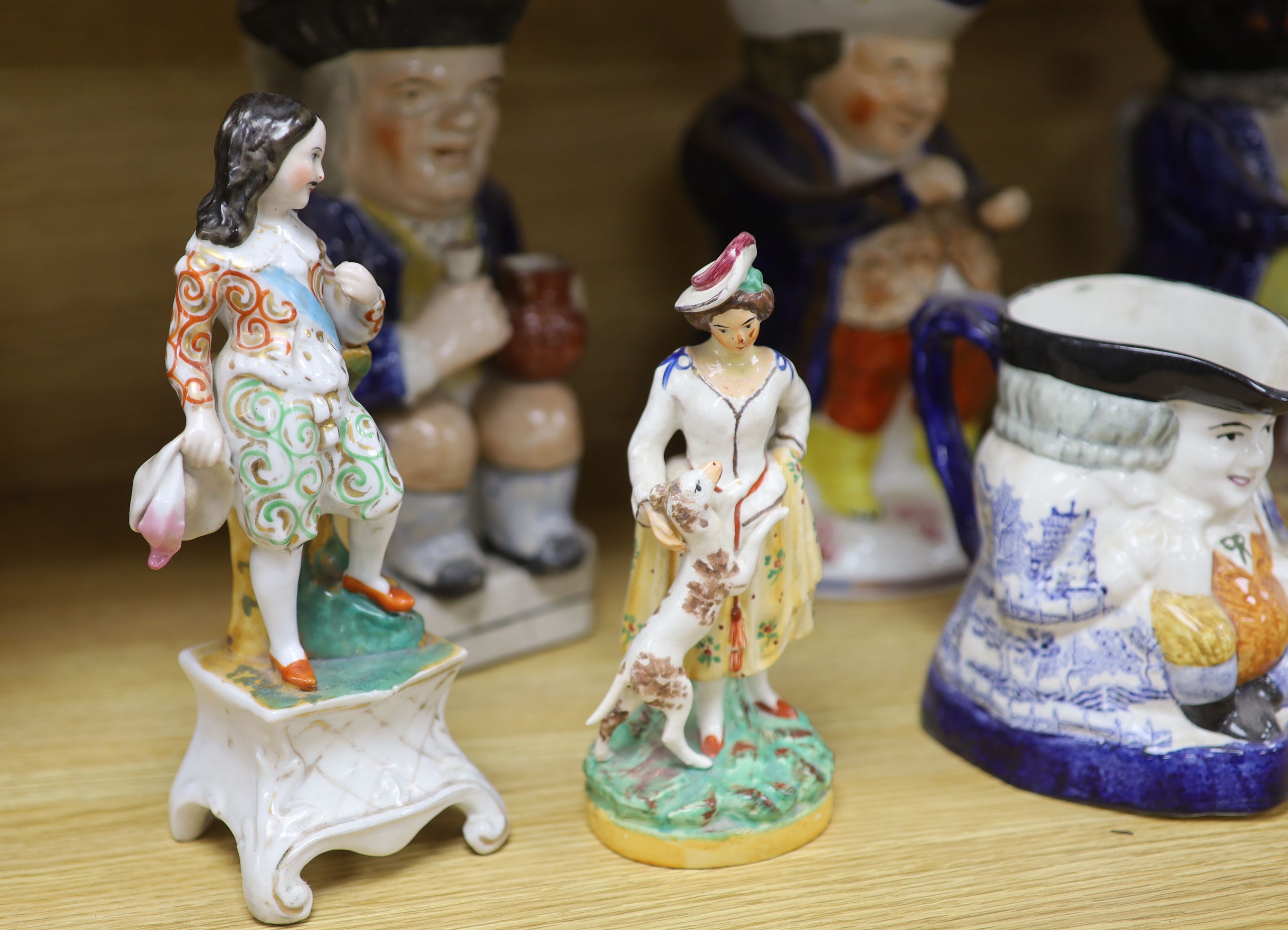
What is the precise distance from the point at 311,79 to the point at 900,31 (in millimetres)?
576

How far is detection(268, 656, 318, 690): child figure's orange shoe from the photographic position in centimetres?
101

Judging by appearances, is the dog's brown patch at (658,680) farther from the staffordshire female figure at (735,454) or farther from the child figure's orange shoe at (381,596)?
the child figure's orange shoe at (381,596)

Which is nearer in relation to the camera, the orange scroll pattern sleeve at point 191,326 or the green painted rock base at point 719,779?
the orange scroll pattern sleeve at point 191,326

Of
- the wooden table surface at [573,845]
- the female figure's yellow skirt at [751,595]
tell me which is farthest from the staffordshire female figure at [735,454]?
the wooden table surface at [573,845]

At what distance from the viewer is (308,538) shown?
3.29ft

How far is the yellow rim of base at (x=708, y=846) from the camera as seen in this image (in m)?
1.04

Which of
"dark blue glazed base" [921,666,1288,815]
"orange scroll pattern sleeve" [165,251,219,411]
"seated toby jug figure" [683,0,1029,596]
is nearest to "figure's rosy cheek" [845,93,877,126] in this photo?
"seated toby jug figure" [683,0,1029,596]

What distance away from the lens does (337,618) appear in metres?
1.07

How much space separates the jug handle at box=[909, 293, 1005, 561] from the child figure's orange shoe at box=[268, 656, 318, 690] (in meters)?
0.59

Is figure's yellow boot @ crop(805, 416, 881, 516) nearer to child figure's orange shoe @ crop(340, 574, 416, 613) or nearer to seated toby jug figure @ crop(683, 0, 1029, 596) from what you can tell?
seated toby jug figure @ crop(683, 0, 1029, 596)

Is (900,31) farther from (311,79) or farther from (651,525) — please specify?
(651,525)

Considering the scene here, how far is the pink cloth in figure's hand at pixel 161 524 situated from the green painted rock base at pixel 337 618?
0.15 m

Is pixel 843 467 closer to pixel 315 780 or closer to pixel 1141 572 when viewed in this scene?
pixel 1141 572

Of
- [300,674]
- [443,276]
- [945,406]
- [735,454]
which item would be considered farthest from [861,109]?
[300,674]
